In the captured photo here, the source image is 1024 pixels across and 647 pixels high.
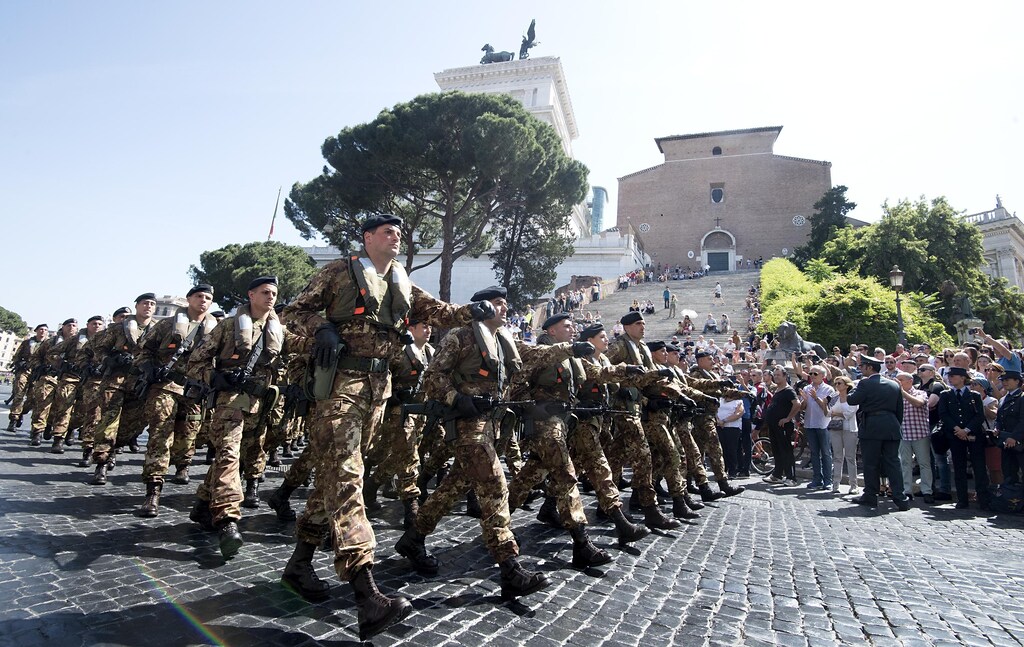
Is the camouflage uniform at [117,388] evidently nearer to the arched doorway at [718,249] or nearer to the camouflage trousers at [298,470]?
the camouflage trousers at [298,470]

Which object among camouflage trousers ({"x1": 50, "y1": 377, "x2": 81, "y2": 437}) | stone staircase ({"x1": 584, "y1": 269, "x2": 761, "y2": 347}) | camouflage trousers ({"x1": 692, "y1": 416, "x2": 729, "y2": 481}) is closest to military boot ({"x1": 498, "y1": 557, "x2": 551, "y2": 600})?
camouflage trousers ({"x1": 692, "y1": 416, "x2": 729, "y2": 481})

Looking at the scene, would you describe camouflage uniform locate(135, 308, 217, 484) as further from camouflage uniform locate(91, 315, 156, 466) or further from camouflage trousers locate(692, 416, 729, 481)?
camouflage trousers locate(692, 416, 729, 481)

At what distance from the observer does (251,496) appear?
596 centimetres

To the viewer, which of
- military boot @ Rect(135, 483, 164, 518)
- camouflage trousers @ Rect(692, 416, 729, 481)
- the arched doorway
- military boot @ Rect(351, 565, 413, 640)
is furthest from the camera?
the arched doorway

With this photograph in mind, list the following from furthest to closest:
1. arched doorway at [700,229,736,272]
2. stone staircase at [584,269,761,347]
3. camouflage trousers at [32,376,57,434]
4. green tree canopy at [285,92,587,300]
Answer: arched doorway at [700,229,736,272]
stone staircase at [584,269,761,347]
green tree canopy at [285,92,587,300]
camouflage trousers at [32,376,57,434]

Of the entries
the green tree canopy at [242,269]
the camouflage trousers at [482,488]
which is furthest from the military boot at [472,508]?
the green tree canopy at [242,269]

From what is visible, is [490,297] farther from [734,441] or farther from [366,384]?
[734,441]

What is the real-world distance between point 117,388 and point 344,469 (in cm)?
530

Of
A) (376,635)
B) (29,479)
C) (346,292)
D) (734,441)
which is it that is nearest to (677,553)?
(376,635)

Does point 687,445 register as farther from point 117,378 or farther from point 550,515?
point 117,378

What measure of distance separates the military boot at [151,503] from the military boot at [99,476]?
1718 mm

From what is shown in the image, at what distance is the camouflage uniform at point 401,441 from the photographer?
528 cm

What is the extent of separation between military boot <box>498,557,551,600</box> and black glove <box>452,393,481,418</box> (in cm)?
91

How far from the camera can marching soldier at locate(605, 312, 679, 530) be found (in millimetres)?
5723
